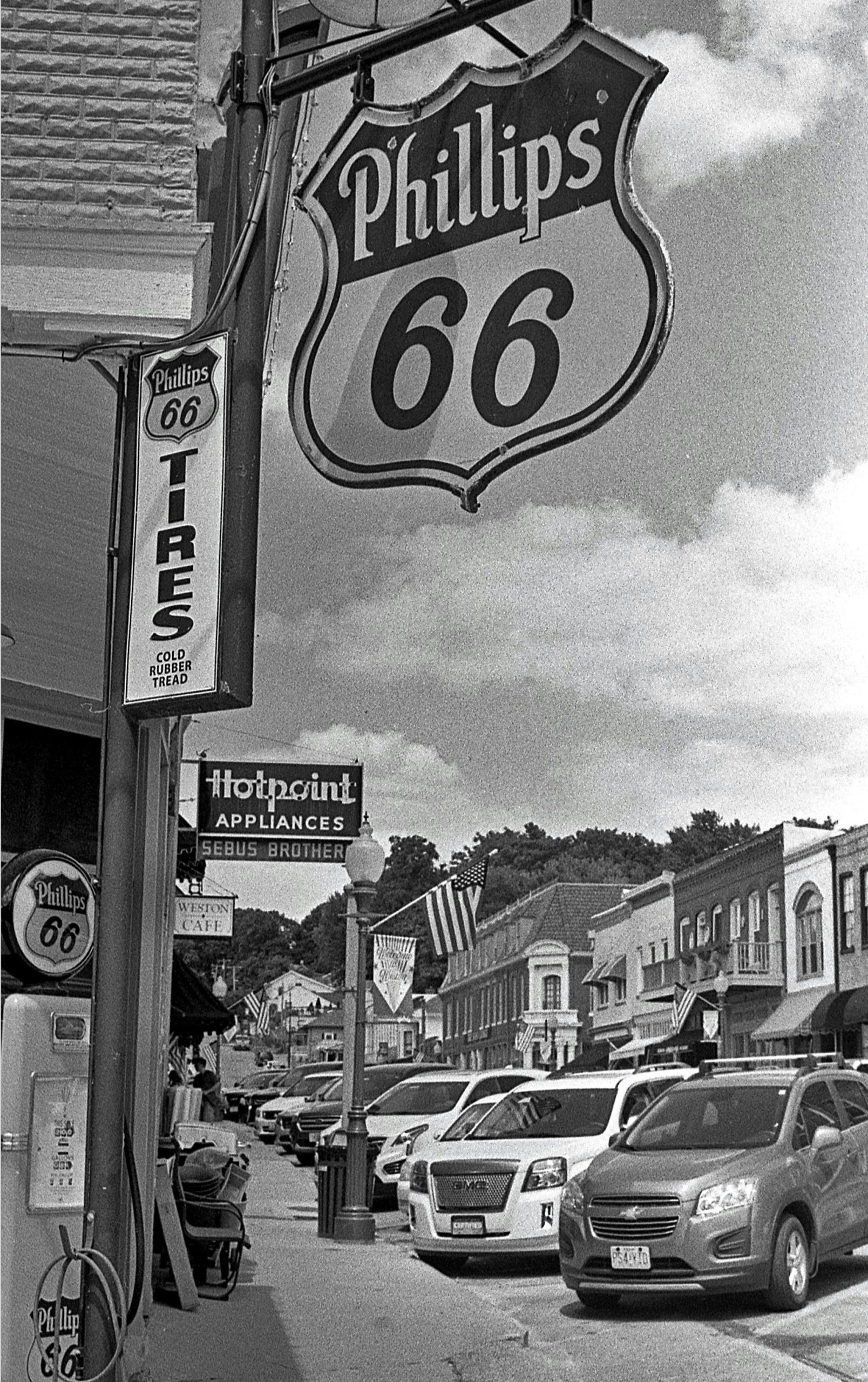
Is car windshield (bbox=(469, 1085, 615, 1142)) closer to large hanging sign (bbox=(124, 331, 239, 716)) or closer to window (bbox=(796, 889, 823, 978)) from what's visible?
large hanging sign (bbox=(124, 331, 239, 716))

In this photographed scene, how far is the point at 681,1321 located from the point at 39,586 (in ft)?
17.5

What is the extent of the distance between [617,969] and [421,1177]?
41.2m

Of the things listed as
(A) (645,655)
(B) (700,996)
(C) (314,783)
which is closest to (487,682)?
(A) (645,655)

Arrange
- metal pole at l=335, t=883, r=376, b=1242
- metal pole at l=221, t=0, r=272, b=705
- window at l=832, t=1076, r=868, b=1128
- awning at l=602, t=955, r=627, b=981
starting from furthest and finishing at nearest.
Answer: awning at l=602, t=955, r=627, b=981, metal pole at l=335, t=883, r=376, b=1242, window at l=832, t=1076, r=868, b=1128, metal pole at l=221, t=0, r=272, b=705

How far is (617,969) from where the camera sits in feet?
169

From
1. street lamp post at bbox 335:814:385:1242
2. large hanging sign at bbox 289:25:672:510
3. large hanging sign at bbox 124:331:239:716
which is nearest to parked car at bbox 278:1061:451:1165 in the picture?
street lamp post at bbox 335:814:385:1242

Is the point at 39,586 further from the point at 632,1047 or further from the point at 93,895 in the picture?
the point at 632,1047

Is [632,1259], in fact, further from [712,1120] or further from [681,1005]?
[681,1005]

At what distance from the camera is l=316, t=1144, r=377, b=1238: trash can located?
1227cm

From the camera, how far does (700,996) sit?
4406cm

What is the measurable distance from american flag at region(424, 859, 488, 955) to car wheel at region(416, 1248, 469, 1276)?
40.5ft

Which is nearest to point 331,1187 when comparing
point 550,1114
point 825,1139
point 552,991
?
point 550,1114

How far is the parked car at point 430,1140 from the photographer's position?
11.9 m

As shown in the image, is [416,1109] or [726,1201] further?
[416,1109]
